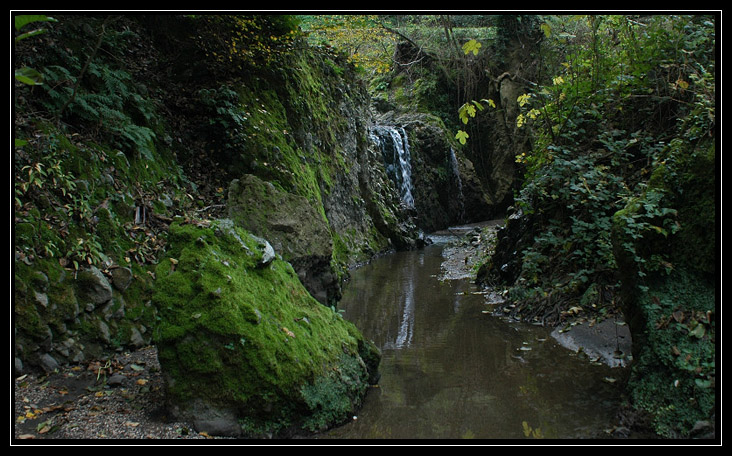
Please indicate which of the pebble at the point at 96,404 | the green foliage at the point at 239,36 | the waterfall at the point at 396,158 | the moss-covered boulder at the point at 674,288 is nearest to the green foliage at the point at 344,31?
the green foliage at the point at 239,36

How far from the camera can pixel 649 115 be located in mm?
6160

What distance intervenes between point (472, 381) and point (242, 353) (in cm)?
211

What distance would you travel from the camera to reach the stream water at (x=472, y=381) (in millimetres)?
3447

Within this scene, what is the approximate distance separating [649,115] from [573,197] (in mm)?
1563

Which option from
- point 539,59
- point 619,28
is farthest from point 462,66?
point 619,28

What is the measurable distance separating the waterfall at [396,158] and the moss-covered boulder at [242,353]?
12.4 metres

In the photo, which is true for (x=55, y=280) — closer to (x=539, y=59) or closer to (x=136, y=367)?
(x=136, y=367)

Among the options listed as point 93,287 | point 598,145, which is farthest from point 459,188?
point 93,287

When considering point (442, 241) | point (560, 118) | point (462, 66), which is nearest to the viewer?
point (560, 118)

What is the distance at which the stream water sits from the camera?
3.45 meters

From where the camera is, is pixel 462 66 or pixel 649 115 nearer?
pixel 649 115

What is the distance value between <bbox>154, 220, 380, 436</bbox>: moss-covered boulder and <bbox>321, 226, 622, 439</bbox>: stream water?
0.30m

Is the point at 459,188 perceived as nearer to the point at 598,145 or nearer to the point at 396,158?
the point at 396,158

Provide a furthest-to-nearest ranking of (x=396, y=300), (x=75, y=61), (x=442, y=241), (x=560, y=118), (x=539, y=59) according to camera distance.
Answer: (x=539, y=59), (x=442, y=241), (x=396, y=300), (x=560, y=118), (x=75, y=61)
